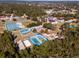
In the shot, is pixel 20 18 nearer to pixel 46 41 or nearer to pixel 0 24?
pixel 0 24

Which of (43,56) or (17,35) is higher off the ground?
(17,35)

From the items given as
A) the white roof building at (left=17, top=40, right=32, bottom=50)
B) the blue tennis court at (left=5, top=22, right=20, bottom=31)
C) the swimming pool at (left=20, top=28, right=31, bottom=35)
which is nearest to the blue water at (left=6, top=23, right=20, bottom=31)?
the blue tennis court at (left=5, top=22, right=20, bottom=31)

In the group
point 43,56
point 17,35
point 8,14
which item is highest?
point 8,14

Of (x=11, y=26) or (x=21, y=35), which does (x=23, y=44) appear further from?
(x=11, y=26)

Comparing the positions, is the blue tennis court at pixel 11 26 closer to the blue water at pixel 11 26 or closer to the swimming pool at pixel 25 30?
the blue water at pixel 11 26

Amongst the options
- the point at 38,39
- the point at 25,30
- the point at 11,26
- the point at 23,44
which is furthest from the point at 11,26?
the point at 38,39

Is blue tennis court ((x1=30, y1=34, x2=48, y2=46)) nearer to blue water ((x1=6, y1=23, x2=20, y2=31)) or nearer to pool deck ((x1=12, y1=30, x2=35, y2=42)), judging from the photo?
pool deck ((x1=12, y1=30, x2=35, y2=42))

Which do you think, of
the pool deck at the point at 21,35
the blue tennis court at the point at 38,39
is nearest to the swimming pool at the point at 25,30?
the pool deck at the point at 21,35

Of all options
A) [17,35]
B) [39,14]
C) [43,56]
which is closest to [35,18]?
[39,14]
